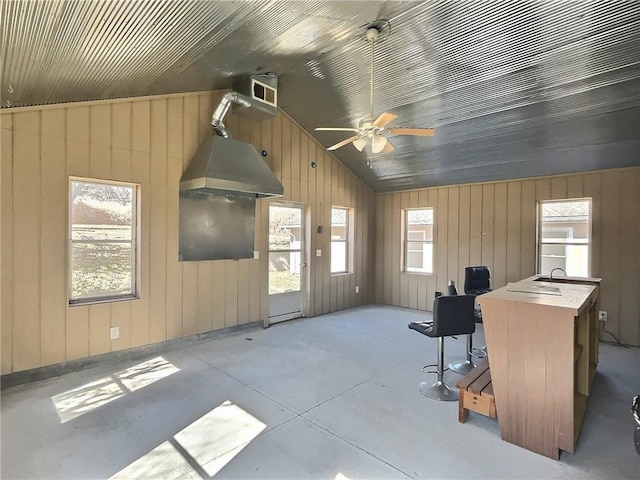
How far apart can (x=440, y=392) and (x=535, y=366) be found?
3.41 feet

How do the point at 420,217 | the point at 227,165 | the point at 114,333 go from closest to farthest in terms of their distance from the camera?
the point at 114,333 < the point at 227,165 < the point at 420,217

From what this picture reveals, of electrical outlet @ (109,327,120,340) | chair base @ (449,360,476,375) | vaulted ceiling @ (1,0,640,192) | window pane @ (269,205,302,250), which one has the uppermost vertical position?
vaulted ceiling @ (1,0,640,192)

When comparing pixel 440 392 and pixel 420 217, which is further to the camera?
pixel 420 217

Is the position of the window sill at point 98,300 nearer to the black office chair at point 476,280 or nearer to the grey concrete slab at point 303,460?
the grey concrete slab at point 303,460

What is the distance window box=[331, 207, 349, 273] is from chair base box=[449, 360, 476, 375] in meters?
3.21

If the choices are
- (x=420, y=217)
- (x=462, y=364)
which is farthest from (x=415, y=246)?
(x=462, y=364)

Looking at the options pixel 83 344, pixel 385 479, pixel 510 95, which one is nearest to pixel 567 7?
pixel 510 95

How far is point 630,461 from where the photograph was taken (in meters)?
2.11

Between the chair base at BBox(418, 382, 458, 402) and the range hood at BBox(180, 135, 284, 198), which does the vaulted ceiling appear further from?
the chair base at BBox(418, 382, 458, 402)

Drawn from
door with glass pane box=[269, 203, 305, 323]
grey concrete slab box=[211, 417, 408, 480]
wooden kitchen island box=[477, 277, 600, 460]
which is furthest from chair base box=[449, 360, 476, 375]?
door with glass pane box=[269, 203, 305, 323]

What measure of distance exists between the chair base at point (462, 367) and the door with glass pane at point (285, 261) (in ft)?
9.38

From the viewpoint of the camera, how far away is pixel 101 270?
12.4 ft

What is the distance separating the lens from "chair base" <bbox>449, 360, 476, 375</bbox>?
3.56m

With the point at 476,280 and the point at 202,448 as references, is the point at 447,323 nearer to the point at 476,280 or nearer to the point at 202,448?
the point at 202,448
